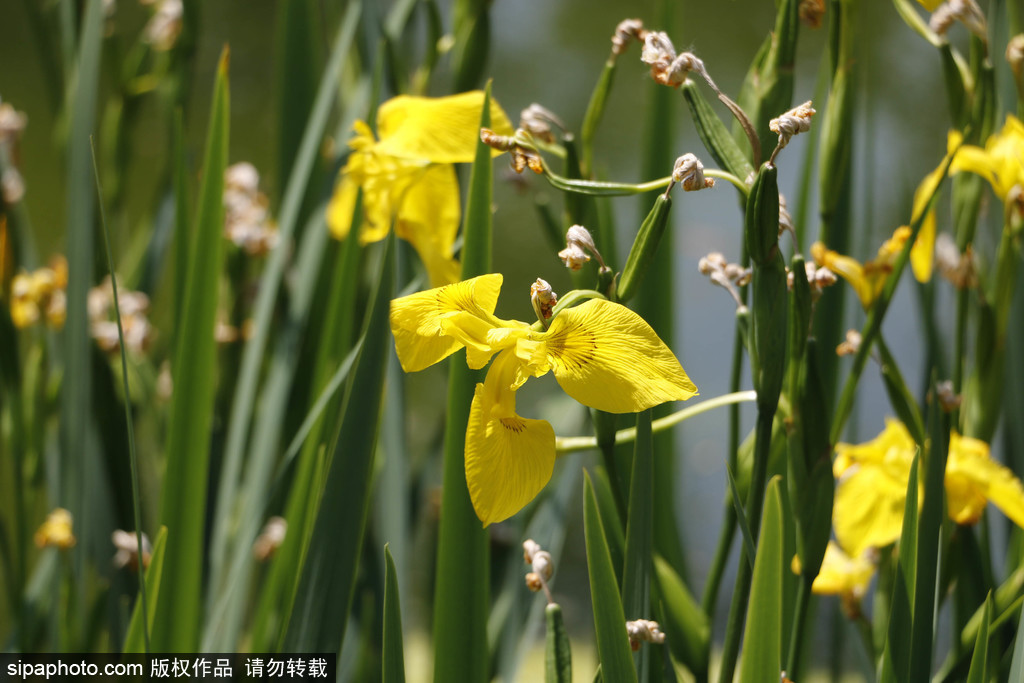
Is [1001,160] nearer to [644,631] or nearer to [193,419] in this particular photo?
[644,631]

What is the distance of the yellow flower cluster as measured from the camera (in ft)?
2.06

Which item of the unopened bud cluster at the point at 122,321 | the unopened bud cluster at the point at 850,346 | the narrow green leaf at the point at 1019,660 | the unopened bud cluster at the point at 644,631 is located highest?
the unopened bud cluster at the point at 122,321

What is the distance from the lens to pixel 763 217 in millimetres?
235

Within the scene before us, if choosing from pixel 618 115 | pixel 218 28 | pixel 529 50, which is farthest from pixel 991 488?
pixel 218 28

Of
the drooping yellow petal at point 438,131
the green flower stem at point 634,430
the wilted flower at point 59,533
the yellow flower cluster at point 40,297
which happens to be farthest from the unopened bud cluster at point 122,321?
the green flower stem at point 634,430

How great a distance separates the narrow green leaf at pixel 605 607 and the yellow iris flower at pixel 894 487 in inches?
6.2

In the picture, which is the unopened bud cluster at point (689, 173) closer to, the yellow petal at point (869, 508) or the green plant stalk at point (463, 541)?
the green plant stalk at point (463, 541)

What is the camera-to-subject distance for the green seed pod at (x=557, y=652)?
10.2 inches

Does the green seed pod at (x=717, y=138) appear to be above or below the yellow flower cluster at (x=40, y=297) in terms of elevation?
above

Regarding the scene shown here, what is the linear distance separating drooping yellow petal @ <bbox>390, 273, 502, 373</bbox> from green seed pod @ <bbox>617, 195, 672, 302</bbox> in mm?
41

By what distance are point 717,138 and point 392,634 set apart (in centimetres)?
20

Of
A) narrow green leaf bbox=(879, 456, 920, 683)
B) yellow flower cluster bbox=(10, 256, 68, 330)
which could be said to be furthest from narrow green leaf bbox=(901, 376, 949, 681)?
yellow flower cluster bbox=(10, 256, 68, 330)

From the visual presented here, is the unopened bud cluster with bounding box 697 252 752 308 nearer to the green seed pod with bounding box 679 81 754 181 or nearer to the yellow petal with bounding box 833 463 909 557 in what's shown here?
the green seed pod with bounding box 679 81 754 181

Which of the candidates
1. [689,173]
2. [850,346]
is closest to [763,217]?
[689,173]
